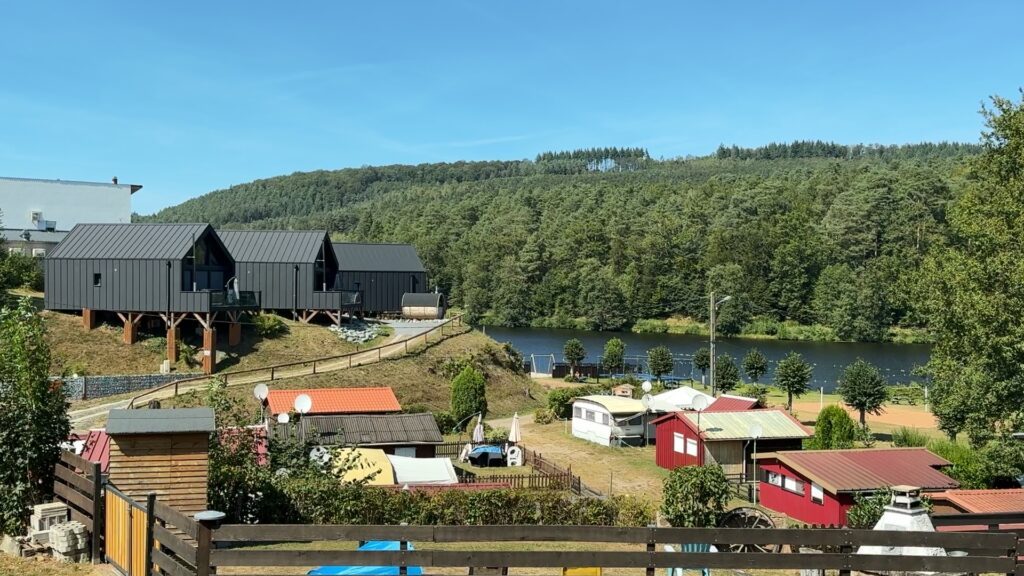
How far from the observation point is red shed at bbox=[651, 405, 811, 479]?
29250mm

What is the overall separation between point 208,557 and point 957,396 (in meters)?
24.5

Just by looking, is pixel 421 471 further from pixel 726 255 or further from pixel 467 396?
pixel 726 255

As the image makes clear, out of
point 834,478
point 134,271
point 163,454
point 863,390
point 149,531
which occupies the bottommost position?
point 834,478

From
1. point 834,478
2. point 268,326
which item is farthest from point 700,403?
point 268,326

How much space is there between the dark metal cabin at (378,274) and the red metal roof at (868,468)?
40.5 m

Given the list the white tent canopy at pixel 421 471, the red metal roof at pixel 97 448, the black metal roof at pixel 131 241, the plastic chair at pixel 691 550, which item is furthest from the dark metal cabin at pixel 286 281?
the plastic chair at pixel 691 550

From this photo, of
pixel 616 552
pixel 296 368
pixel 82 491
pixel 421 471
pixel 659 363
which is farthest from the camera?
pixel 659 363

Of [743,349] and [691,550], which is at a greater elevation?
[691,550]

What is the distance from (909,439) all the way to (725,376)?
1463 centimetres

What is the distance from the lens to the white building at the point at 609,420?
34750 millimetres

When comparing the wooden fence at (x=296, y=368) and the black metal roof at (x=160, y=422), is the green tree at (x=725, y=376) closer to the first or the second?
the wooden fence at (x=296, y=368)

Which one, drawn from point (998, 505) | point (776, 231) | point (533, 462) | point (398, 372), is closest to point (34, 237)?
point (398, 372)

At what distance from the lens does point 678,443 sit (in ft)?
99.8

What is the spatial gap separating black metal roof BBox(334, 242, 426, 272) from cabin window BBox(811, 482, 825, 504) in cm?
4317
